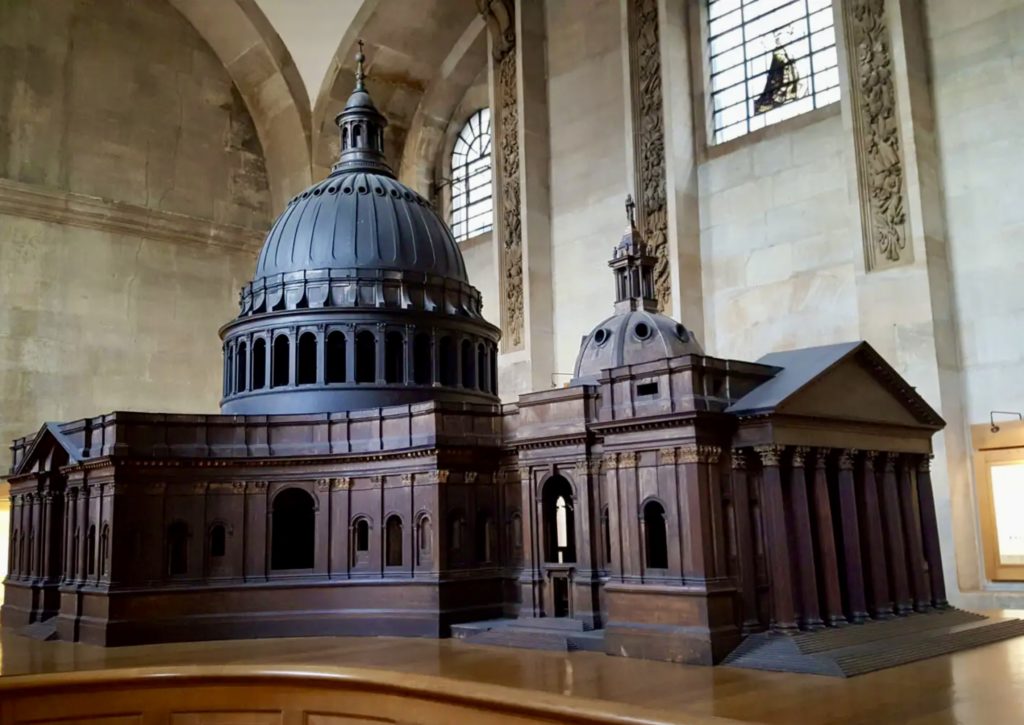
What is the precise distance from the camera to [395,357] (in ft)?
90.9

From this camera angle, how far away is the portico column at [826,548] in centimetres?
1900

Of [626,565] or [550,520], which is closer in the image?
[626,565]

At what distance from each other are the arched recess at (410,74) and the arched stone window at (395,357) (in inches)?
594

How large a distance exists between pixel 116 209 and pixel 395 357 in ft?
52.2

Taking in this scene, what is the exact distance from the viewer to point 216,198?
4084 cm

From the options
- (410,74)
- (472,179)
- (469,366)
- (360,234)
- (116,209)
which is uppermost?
(410,74)

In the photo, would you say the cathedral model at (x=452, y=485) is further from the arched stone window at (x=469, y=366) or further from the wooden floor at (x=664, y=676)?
the wooden floor at (x=664, y=676)

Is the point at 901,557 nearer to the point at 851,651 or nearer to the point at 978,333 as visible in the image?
the point at 851,651

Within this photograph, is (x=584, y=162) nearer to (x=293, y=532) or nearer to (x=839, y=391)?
(x=293, y=532)

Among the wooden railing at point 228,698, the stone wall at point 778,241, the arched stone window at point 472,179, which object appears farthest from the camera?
the arched stone window at point 472,179

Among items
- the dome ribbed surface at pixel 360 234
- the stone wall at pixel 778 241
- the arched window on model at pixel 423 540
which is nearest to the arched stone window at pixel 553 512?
the arched window on model at pixel 423 540

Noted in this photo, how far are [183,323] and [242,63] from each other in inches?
425

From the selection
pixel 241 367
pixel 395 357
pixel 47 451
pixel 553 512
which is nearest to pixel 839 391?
pixel 553 512

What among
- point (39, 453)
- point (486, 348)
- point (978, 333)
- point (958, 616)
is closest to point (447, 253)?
point (486, 348)
